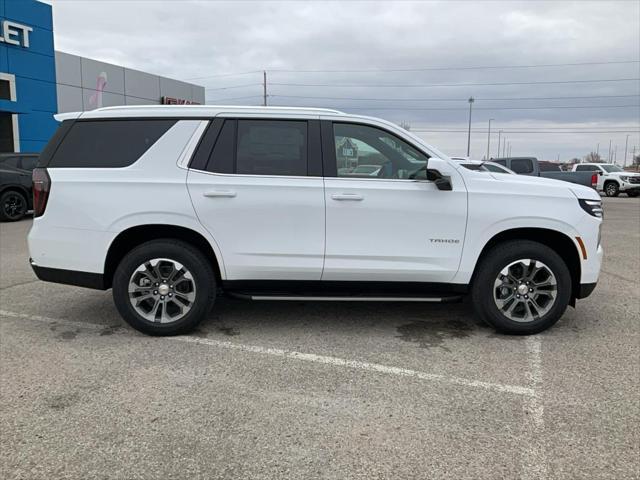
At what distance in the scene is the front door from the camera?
14.4ft

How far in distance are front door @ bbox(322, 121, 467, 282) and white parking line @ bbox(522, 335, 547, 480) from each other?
96 cm

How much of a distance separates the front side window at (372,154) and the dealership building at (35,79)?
21.6m

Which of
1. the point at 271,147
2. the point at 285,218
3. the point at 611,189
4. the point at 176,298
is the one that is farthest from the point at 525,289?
Answer: the point at 611,189

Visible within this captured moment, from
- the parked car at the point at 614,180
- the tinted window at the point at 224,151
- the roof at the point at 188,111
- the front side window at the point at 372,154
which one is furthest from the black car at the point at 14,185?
the parked car at the point at 614,180

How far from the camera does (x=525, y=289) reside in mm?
4512

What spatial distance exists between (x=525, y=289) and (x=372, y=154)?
1.74 m

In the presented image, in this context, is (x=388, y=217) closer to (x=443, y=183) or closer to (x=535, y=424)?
(x=443, y=183)

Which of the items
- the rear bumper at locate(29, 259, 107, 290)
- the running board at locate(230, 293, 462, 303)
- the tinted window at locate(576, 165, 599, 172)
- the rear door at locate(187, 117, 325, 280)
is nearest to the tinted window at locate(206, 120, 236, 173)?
the rear door at locate(187, 117, 325, 280)

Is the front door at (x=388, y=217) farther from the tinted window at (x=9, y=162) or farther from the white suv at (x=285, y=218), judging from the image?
the tinted window at (x=9, y=162)

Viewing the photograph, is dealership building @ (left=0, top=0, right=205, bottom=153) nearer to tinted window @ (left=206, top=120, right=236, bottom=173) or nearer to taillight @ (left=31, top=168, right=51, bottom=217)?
taillight @ (left=31, top=168, right=51, bottom=217)

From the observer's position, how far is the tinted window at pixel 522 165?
1947 cm

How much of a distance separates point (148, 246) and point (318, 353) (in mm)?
1668

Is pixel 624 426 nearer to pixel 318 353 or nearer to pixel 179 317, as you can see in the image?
pixel 318 353

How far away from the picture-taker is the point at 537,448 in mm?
2816
